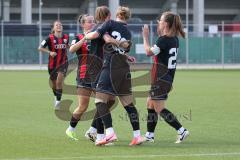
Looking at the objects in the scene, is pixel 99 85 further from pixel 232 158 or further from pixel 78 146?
pixel 232 158

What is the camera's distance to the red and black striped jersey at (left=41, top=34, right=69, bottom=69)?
722 inches

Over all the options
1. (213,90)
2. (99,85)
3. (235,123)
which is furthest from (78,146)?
(213,90)

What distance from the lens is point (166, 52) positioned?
10.9 m

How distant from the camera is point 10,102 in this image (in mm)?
19344

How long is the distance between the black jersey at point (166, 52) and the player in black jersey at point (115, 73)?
18.5 inches

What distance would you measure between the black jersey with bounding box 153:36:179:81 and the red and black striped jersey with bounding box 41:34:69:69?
759cm

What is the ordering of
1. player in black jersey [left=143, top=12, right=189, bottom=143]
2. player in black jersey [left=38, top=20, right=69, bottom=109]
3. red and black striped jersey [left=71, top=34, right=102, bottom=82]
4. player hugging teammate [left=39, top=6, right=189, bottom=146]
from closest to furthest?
player hugging teammate [left=39, top=6, right=189, bottom=146], player in black jersey [left=143, top=12, right=189, bottom=143], red and black striped jersey [left=71, top=34, right=102, bottom=82], player in black jersey [left=38, top=20, right=69, bottom=109]

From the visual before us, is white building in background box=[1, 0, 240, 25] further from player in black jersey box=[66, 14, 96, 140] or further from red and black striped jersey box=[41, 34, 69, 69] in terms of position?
player in black jersey box=[66, 14, 96, 140]

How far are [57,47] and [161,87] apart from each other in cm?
783

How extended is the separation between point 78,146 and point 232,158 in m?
2.47

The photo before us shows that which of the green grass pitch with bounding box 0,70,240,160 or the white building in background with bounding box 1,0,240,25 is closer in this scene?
the green grass pitch with bounding box 0,70,240,160

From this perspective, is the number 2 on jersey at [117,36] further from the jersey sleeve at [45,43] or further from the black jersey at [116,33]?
the jersey sleeve at [45,43]

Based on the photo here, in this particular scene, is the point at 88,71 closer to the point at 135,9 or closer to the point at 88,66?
the point at 88,66

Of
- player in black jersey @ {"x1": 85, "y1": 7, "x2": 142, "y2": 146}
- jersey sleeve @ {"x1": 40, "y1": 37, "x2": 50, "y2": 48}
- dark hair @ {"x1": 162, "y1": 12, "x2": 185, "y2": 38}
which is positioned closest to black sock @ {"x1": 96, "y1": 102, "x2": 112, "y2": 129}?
player in black jersey @ {"x1": 85, "y1": 7, "x2": 142, "y2": 146}
